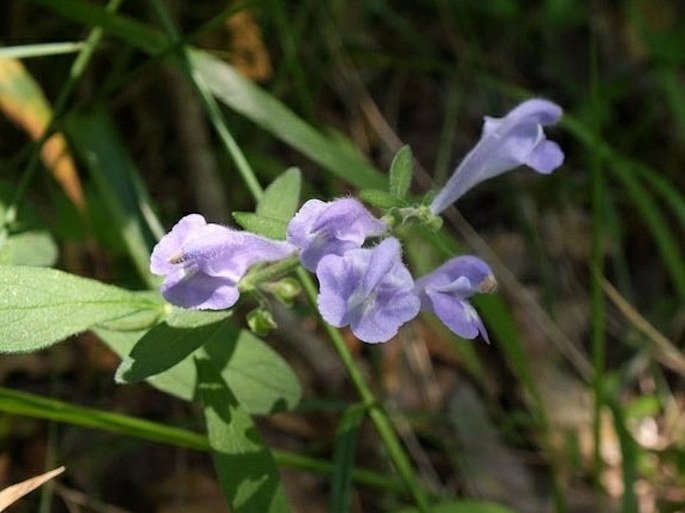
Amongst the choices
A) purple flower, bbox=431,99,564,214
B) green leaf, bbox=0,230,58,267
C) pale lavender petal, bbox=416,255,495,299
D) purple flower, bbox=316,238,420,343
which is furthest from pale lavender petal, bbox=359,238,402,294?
green leaf, bbox=0,230,58,267

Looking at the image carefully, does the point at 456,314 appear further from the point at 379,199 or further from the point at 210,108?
the point at 210,108

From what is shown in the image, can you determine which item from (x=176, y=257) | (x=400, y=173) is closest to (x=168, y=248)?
(x=176, y=257)

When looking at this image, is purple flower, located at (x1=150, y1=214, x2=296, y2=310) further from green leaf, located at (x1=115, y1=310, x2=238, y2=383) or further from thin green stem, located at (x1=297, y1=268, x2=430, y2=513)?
thin green stem, located at (x1=297, y1=268, x2=430, y2=513)

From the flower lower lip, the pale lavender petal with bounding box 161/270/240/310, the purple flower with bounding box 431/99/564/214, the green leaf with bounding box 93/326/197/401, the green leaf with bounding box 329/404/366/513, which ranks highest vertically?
the flower lower lip

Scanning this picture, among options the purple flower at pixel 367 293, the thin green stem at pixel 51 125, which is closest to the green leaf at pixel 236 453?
the purple flower at pixel 367 293

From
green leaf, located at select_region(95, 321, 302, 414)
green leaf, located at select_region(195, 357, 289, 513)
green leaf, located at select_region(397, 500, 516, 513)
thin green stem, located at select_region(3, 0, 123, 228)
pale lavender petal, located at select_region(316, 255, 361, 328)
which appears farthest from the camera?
green leaf, located at select_region(397, 500, 516, 513)

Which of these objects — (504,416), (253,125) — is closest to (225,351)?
(253,125)
